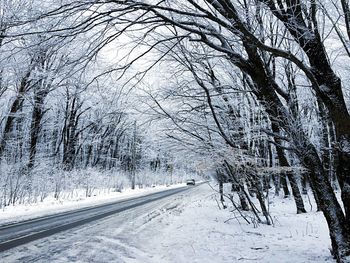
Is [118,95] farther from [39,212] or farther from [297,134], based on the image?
[39,212]

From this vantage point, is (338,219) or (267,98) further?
(267,98)

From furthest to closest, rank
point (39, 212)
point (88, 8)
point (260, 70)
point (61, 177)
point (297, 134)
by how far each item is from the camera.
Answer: point (61, 177) < point (39, 212) < point (260, 70) < point (297, 134) < point (88, 8)

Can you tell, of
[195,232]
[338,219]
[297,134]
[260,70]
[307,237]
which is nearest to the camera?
[338,219]

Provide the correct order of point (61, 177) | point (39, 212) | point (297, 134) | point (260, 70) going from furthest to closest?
point (61, 177), point (39, 212), point (260, 70), point (297, 134)

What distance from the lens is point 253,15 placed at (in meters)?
5.10

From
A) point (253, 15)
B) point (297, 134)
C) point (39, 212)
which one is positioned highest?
point (253, 15)

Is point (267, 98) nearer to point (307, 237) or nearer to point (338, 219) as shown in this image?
point (338, 219)

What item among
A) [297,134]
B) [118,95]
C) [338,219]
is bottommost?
[338,219]

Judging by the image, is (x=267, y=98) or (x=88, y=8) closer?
(x=88, y=8)

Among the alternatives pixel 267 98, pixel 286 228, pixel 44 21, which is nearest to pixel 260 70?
pixel 267 98

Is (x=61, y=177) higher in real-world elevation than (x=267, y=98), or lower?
lower

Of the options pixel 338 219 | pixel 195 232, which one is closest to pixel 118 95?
pixel 338 219

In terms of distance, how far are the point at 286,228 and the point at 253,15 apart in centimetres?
650

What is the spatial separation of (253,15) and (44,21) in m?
3.10
